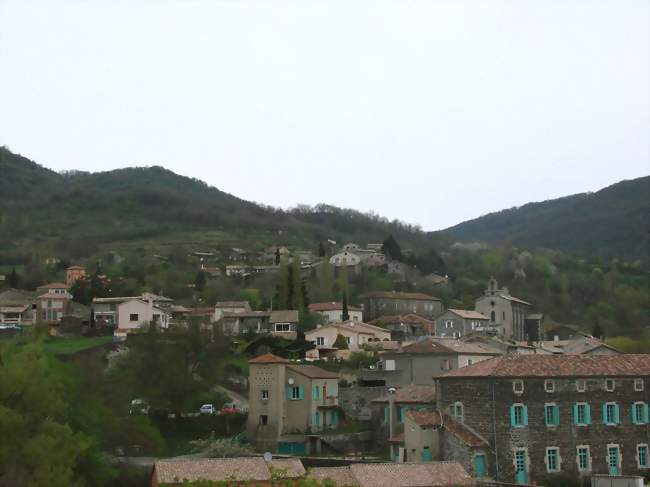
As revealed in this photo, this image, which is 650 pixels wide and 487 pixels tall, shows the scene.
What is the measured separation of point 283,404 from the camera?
53938 millimetres

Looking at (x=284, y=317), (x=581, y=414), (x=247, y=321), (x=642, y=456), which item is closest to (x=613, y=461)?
(x=642, y=456)

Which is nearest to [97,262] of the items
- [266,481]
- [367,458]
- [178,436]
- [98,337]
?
[98,337]

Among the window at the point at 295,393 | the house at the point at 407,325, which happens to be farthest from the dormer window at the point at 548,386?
the house at the point at 407,325

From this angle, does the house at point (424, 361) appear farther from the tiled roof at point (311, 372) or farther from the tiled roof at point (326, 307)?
the tiled roof at point (326, 307)

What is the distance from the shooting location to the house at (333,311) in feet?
289

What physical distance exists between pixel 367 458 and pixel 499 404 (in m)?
6.89

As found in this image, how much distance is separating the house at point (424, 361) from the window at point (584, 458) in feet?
40.3

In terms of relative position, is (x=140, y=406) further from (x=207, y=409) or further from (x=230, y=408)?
(x=230, y=408)

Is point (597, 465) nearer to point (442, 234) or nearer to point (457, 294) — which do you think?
point (457, 294)

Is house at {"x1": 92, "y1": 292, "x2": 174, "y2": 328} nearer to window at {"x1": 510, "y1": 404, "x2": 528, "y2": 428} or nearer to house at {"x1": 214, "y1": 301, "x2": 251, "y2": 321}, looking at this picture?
house at {"x1": 214, "y1": 301, "x2": 251, "y2": 321}

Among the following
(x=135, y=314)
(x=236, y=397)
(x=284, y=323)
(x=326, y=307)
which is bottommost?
(x=236, y=397)

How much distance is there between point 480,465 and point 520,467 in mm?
2111

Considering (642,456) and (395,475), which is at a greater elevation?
(395,475)

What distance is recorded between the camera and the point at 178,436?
53.9m
